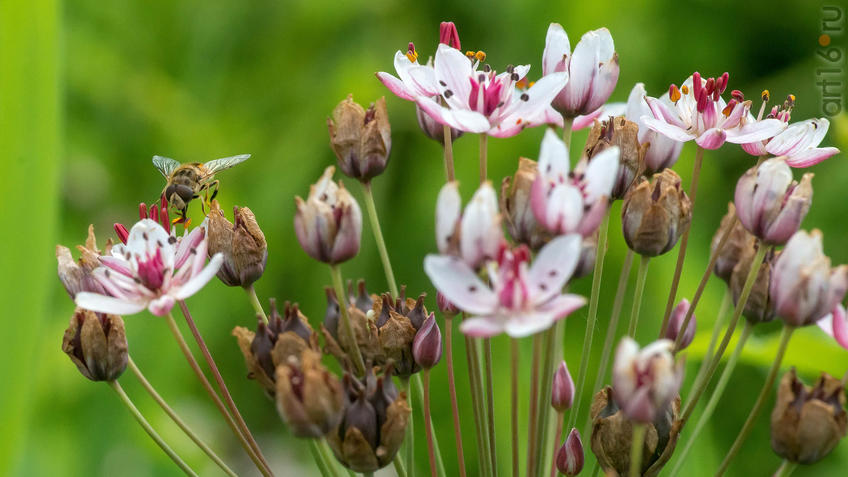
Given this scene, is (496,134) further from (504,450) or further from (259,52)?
(259,52)

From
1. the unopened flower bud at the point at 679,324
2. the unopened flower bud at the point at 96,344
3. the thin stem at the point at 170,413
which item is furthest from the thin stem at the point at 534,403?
the unopened flower bud at the point at 96,344

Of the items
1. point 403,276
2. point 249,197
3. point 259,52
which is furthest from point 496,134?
point 259,52

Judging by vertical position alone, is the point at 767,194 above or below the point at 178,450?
above

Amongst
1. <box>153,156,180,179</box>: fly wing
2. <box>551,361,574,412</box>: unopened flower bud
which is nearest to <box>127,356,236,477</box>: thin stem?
<box>551,361,574,412</box>: unopened flower bud

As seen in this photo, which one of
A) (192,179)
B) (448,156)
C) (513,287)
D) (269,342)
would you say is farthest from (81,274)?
(513,287)

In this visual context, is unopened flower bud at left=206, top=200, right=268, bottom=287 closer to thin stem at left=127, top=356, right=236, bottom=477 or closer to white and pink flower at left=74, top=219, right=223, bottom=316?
white and pink flower at left=74, top=219, right=223, bottom=316

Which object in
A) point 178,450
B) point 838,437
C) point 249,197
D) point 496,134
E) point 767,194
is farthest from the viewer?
point 249,197
